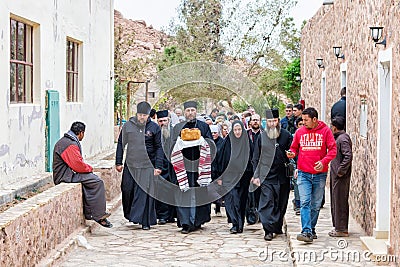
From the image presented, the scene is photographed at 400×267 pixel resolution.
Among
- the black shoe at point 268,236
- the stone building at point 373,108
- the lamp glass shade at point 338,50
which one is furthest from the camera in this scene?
the lamp glass shade at point 338,50

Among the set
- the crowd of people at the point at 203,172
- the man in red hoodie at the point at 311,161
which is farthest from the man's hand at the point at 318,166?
the crowd of people at the point at 203,172

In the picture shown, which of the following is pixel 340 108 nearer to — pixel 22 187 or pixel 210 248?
pixel 210 248

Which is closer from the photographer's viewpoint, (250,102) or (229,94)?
(250,102)

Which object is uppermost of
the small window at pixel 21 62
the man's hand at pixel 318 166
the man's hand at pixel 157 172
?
the small window at pixel 21 62

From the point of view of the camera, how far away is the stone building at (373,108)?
7574 millimetres

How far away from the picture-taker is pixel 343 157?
31.1 feet

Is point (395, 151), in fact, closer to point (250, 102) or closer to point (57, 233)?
point (57, 233)

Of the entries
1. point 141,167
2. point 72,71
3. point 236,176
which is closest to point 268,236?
point 236,176

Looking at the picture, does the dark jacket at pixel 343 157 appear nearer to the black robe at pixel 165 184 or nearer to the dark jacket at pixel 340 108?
the dark jacket at pixel 340 108

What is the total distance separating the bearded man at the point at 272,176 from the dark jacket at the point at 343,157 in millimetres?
934

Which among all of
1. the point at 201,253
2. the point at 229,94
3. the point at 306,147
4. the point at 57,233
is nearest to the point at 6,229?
the point at 57,233

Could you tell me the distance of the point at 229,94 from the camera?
17781 mm

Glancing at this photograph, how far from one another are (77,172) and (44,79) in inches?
152

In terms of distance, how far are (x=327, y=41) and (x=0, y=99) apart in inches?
292
